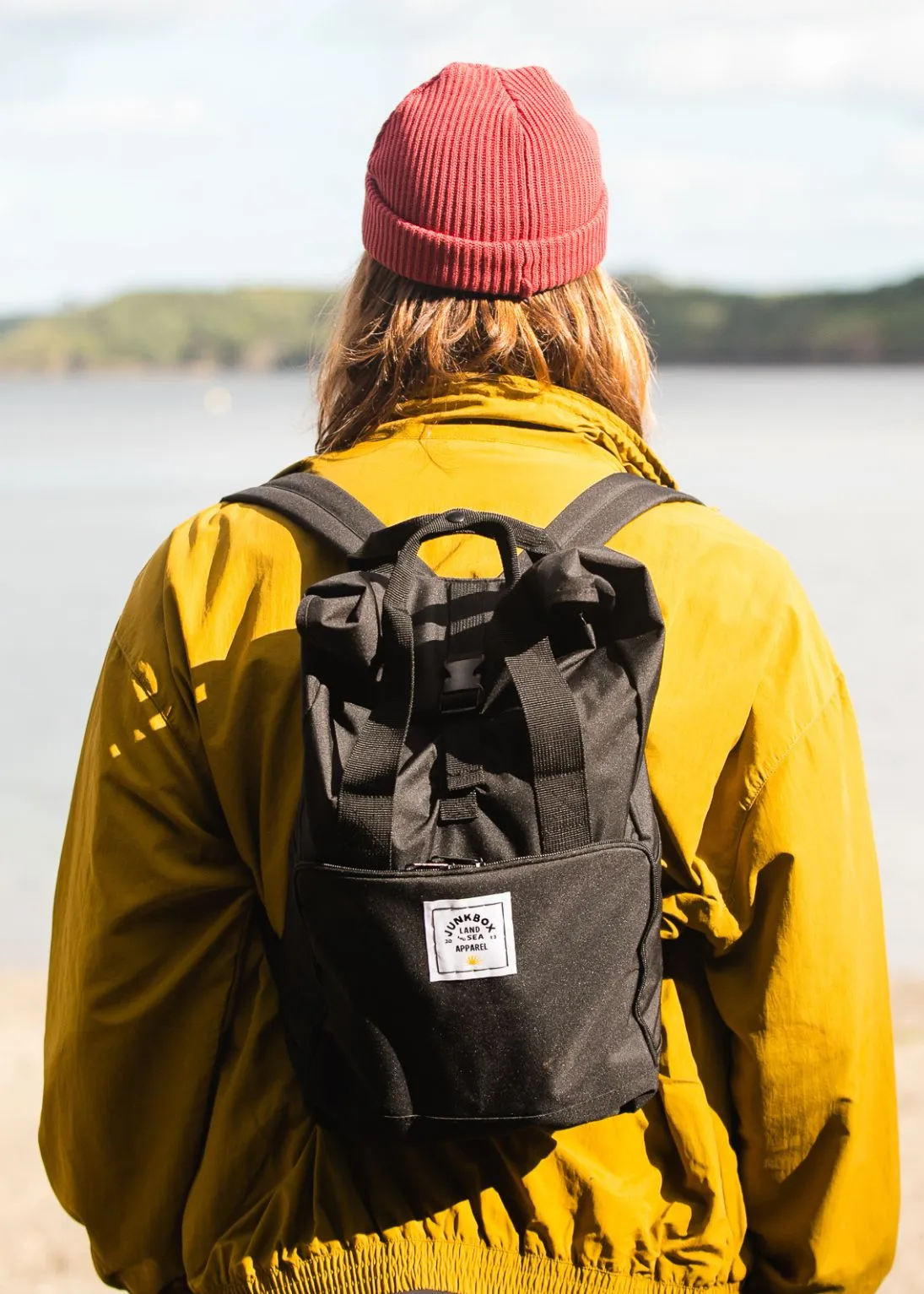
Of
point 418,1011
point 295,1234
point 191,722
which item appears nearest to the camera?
point 418,1011

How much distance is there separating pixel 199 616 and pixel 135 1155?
62cm

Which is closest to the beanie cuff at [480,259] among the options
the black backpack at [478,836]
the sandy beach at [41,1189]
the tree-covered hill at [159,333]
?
the black backpack at [478,836]

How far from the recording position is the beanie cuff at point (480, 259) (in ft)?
5.13

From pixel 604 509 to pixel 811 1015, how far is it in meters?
0.60

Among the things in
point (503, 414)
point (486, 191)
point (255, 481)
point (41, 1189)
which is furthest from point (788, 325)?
point (503, 414)

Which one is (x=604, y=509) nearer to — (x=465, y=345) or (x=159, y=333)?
(x=465, y=345)

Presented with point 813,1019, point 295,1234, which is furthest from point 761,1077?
point 295,1234

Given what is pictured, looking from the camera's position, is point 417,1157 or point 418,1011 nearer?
point 418,1011

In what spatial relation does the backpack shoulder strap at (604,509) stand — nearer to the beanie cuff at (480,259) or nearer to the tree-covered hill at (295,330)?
the beanie cuff at (480,259)

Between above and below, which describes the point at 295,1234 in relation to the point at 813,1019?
below

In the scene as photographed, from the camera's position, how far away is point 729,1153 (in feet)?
4.96

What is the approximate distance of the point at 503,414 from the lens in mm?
1536

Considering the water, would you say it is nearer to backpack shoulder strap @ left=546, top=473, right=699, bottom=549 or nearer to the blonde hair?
the blonde hair

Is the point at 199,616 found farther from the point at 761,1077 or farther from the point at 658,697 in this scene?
the point at 761,1077
